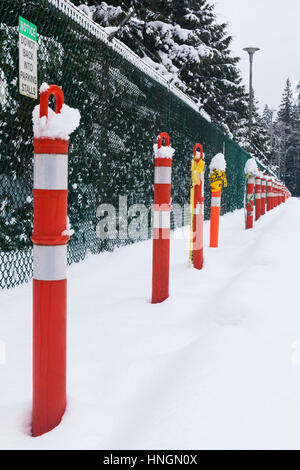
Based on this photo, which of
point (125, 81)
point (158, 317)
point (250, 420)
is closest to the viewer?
point (250, 420)

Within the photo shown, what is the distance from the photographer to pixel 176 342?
2.50 m

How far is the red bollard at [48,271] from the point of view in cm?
165

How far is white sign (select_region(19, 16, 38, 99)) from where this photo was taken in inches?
138

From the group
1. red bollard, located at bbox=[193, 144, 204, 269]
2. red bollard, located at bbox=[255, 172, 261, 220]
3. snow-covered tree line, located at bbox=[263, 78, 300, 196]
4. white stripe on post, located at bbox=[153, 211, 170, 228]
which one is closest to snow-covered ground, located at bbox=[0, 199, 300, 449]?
white stripe on post, located at bbox=[153, 211, 170, 228]

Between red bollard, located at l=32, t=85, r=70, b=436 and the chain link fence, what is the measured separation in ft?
6.50

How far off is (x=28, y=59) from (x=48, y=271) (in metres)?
2.46

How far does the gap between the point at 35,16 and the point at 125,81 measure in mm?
2203

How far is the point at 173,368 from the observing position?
2.16 m

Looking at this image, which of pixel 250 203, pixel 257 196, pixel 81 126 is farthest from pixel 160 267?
pixel 257 196

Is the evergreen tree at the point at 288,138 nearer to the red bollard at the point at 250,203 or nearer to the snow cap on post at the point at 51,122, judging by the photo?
the red bollard at the point at 250,203

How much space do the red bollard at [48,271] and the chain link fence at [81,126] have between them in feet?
6.50

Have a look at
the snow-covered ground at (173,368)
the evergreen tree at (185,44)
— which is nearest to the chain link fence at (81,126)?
the snow-covered ground at (173,368)
